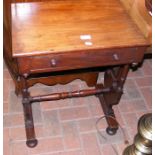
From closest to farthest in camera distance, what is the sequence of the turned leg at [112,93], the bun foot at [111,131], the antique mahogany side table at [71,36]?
the antique mahogany side table at [71,36]
the turned leg at [112,93]
the bun foot at [111,131]

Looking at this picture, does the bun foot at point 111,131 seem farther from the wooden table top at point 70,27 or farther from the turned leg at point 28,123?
the wooden table top at point 70,27

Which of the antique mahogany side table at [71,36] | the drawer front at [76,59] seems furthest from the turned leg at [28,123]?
the drawer front at [76,59]

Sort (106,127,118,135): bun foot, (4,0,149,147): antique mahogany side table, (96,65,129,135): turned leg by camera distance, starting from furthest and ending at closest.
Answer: (106,127,118,135): bun foot → (96,65,129,135): turned leg → (4,0,149,147): antique mahogany side table

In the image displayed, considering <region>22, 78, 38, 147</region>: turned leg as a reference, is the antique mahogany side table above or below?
above

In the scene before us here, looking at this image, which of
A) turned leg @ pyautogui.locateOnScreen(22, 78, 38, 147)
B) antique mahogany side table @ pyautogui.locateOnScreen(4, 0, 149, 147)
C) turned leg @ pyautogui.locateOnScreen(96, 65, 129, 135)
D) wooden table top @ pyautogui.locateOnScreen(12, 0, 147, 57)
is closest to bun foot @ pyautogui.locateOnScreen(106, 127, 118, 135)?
turned leg @ pyautogui.locateOnScreen(96, 65, 129, 135)

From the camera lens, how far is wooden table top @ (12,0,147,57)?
59.7 inches

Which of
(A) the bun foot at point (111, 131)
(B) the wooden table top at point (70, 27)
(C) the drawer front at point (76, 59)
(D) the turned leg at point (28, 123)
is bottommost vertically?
(A) the bun foot at point (111, 131)

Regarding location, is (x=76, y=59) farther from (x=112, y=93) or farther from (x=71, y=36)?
(x=112, y=93)

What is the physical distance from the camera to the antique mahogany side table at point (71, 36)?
1.51m

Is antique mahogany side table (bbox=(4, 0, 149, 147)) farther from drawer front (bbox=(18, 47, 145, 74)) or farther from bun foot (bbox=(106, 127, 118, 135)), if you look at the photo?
bun foot (bbox=(106, 127, 118, 135))

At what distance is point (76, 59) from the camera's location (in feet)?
5.19

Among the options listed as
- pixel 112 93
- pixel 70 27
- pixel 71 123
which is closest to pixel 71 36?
pixel 70 27

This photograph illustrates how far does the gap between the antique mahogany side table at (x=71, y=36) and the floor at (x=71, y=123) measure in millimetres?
280

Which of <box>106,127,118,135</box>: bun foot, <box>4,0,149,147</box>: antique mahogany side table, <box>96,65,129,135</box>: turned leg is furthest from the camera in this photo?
<box>106,127,118,135</box>: bun foot
